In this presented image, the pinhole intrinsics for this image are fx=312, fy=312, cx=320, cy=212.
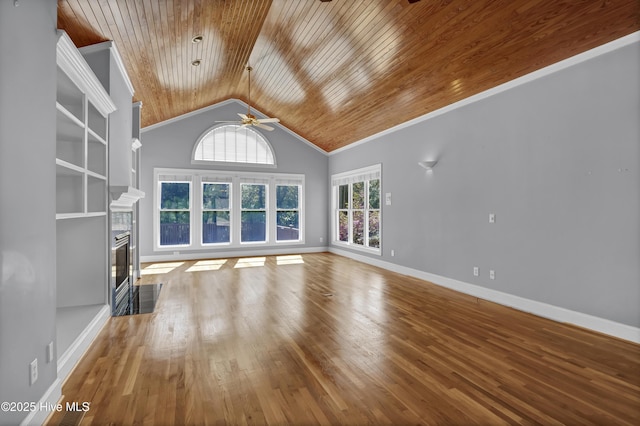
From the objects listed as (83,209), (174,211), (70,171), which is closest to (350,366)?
(83,209)

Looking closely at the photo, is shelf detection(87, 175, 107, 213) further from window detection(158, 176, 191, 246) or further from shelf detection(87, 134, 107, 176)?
window detection(158, 176, 191, 246)

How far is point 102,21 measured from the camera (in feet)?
10.6

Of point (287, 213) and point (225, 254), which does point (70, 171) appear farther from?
point (287, 213)

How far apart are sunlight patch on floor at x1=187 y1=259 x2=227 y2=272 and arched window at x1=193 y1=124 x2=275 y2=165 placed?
255 centimetres

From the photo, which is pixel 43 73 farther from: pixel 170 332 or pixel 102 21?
pixel 170 332

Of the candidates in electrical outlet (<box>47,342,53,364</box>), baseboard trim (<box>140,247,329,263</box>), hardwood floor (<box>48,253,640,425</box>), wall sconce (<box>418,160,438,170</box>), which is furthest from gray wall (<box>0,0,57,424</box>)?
baseboard trim (<box>140,247,329,263</box>)

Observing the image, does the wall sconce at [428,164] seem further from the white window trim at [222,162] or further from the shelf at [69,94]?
the shelf at [69,94]

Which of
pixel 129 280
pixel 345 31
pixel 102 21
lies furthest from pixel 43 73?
pixel 129 280

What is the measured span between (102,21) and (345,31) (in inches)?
109

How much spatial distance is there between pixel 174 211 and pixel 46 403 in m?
6.29

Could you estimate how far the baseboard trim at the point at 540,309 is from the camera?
3079mm

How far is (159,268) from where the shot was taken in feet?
21.7

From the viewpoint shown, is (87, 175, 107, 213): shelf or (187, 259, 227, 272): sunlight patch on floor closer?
(87, 175, 107, 213): shelf

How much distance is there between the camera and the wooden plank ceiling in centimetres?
310
